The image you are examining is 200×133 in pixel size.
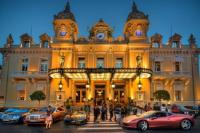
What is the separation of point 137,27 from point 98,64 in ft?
29.9

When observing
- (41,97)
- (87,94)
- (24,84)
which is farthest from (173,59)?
(24,84)

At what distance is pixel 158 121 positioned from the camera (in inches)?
591

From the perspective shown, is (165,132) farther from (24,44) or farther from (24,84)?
(24,44)

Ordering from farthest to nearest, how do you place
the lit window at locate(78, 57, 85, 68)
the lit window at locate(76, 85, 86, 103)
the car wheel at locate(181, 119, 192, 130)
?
the lit window at locate(78, 57, 85, 68), the lit window at locate(76, 85, 86, 103), the car wheel at locate(181, 119, 192, 130)

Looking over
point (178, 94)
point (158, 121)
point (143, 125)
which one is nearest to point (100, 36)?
point (178, 94)

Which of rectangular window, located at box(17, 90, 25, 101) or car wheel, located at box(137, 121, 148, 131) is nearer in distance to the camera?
car wheel, located at box(137, 121, 148, 131)

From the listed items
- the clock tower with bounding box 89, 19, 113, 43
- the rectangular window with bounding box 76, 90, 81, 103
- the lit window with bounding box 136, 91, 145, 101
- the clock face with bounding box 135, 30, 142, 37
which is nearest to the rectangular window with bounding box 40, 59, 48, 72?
the rectangular window with bounding box 76, 90, 81, 103

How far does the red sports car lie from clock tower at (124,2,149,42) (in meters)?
23.7

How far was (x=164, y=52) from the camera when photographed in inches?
1503

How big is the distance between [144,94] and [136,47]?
7700mm

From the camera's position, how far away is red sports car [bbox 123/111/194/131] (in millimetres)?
14781

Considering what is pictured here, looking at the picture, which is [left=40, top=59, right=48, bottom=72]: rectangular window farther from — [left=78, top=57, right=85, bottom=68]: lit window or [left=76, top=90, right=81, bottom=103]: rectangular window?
[left=76, top=90, right=81, bottom=103]: rectangular window

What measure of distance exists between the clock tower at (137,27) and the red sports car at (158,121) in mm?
23741

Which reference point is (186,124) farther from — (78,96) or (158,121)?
(78,96)
